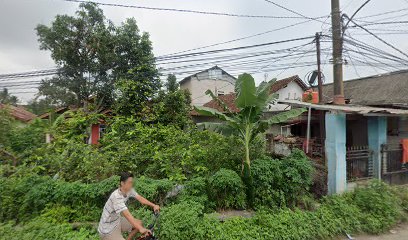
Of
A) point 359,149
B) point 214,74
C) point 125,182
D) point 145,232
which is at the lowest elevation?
point 145,232

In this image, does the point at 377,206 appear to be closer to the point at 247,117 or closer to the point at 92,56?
the point at 247,117

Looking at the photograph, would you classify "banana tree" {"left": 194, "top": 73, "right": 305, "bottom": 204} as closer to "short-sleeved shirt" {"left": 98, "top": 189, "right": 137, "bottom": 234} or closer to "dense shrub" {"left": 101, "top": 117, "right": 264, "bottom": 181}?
"dense shrub" {"left": 101, "top": 117, "right": 264, "bottom": 181}

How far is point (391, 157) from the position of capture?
855 centimetres

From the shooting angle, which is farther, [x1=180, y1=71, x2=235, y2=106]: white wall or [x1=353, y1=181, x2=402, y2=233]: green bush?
[x1=180, y1=71, x2=235, y2=106]: white wall

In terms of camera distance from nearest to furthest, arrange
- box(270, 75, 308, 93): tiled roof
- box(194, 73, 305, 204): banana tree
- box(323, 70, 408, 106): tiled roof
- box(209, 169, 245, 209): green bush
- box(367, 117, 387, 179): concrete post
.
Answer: box(209, 169, 245, 209): green bush < box(194, 73, 305, 204): banana tree < box(367, 117, 387, 179): concrete post < box(323, 70, 408, 106): tiled roof < box(270, 75, 308, 93): tiled roof

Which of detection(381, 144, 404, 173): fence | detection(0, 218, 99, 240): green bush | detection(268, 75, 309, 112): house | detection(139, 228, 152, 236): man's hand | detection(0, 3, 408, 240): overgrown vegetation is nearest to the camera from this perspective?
detection(139, 228, 152, 236): man's hand

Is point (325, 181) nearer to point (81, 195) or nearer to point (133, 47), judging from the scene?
point (81, 195)

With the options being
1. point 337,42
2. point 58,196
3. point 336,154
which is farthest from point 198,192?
point 337,42

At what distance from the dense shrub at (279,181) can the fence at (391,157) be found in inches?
143

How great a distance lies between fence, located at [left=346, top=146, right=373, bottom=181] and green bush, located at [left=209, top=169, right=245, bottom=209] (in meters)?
3.75

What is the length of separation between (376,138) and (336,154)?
223 cm

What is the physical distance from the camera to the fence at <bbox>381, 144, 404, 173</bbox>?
27.5 ft

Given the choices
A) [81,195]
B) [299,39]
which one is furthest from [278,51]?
[81,195]

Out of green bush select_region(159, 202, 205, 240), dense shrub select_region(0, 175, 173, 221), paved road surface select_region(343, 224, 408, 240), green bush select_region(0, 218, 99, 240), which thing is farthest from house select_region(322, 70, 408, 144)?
green bush select_region(0, 218, 99, 240)
